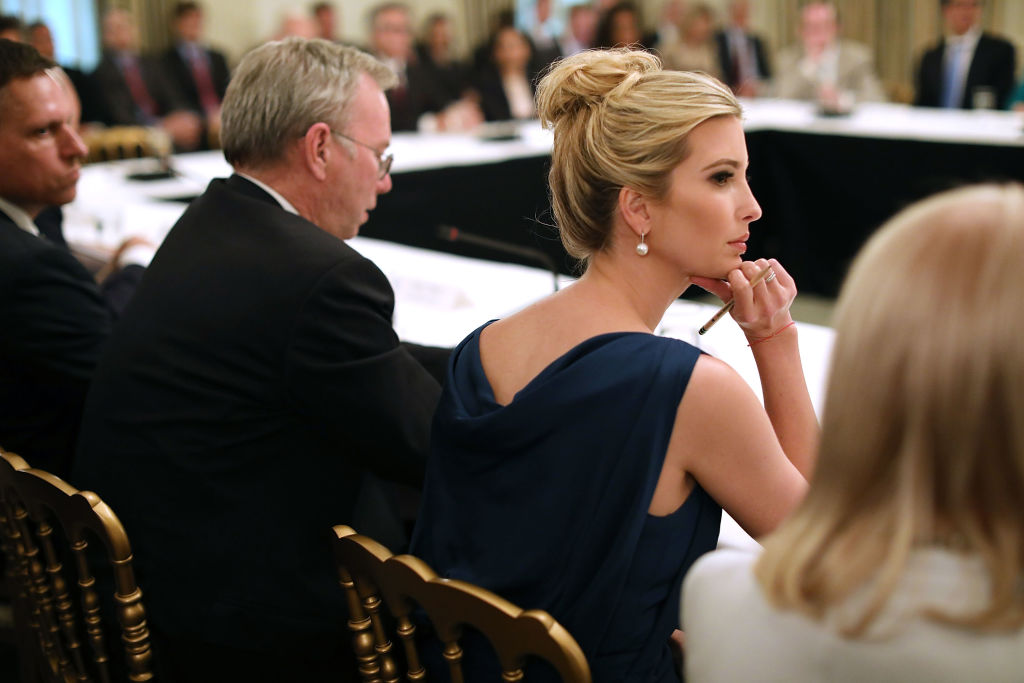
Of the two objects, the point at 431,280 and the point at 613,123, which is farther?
the point at 431,280

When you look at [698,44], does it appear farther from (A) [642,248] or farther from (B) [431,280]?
(A) [642,248]

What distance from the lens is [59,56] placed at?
288 inches

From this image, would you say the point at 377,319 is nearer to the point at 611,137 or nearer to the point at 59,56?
the point at 611,137

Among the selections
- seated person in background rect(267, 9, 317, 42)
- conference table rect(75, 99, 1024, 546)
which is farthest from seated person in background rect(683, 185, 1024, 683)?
seated person in background rect(267, 9, 317, 42)

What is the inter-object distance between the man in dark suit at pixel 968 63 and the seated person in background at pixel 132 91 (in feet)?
15.4

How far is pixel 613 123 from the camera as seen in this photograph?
1.31m

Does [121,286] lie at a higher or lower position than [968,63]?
lower

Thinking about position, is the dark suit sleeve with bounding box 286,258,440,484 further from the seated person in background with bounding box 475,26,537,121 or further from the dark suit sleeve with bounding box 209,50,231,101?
the dark suit sleeve with bounding box 209,50,231,101

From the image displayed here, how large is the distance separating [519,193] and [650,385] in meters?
3.90

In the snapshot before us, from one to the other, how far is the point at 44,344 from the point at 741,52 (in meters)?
7.46

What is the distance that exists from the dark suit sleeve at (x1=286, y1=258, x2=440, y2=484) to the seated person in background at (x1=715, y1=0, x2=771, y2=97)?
24.0 ft

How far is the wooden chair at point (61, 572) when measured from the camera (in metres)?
1.30

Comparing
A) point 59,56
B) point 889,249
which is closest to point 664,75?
point 889,249

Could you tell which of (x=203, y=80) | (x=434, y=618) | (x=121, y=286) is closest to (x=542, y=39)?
(x=203, y=80)
